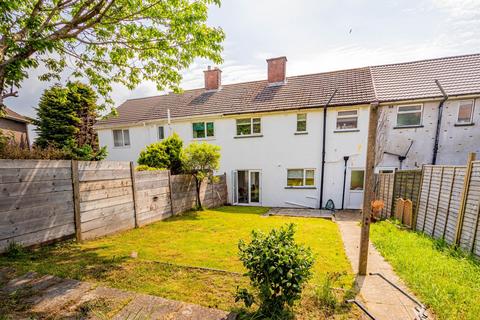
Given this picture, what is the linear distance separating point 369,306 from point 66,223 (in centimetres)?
596

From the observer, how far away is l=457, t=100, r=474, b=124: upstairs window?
988cm

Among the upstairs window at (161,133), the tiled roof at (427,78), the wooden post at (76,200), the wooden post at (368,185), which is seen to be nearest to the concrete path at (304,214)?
the wooden post at (368,185)

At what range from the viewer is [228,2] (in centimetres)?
549

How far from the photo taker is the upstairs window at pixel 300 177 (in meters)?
11.8

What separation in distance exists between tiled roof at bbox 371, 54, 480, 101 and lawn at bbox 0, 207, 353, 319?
9.24 m

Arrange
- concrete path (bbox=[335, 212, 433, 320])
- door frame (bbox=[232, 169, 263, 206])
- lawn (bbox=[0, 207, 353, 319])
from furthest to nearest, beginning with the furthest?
door frame (bbox=[232, 169, 263, 206]) < lawn (bbox=[0, 207, 353, 319]) < concrete path (bbox=[335, 212, 433, 320])

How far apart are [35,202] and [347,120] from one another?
40.6 ft

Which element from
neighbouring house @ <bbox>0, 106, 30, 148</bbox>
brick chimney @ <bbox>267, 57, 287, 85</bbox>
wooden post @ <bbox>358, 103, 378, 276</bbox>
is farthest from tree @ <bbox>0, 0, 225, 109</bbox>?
neighbouring house @ <bbox>0, 106, 30, 148</bbox>

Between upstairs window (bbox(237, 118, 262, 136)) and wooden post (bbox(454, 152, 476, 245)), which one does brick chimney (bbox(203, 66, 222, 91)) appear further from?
wooden post (bbox(454, 152, 476, 245))

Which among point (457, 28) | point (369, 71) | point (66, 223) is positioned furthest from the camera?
point (369, 71)

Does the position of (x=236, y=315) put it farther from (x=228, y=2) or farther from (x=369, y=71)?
(x=369, y=71)

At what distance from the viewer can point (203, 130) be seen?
13781mm

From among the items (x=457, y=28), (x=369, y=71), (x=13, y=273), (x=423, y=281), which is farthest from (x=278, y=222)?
(x=369, y=71)

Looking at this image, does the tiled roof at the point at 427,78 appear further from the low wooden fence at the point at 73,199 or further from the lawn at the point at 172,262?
the low wooden fence at the point at 73,199
